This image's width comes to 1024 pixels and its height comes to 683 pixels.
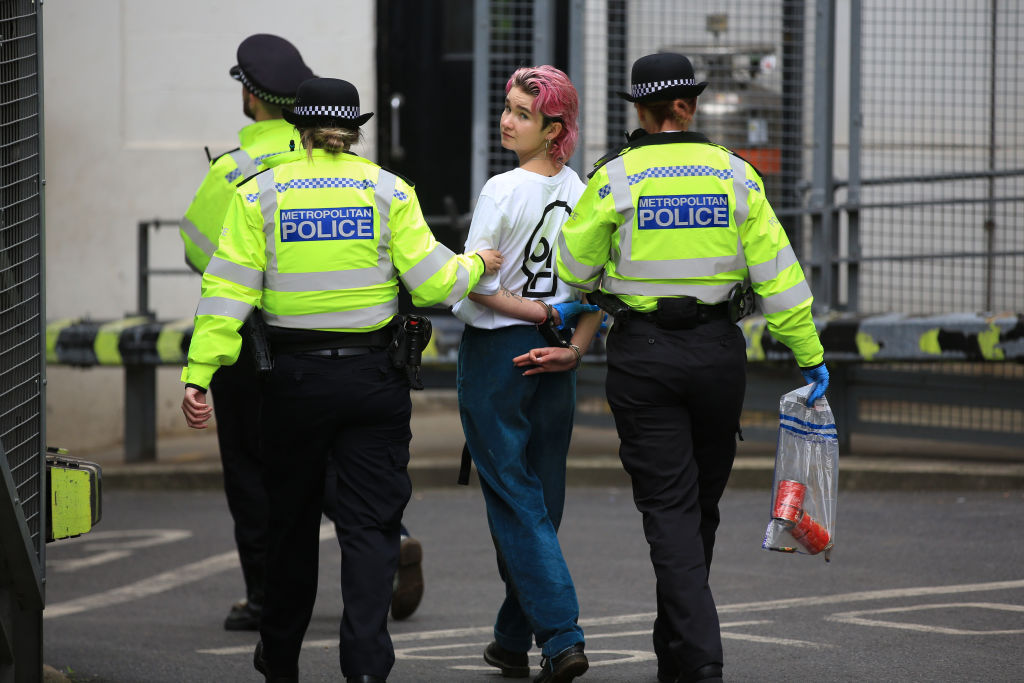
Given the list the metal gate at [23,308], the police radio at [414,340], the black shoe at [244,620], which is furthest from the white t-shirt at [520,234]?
the black shoe at [244,620]

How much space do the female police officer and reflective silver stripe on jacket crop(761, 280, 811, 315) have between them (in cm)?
89

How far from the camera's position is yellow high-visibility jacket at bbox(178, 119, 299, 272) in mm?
5488

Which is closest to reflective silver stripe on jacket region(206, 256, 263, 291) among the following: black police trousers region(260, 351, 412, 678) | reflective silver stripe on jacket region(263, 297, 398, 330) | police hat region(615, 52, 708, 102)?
reflective silver stripe on jacket region(263, 297, 398, 330)

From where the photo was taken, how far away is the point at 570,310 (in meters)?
4.61

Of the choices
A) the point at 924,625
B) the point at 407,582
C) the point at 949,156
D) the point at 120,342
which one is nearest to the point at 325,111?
the point at 407,582

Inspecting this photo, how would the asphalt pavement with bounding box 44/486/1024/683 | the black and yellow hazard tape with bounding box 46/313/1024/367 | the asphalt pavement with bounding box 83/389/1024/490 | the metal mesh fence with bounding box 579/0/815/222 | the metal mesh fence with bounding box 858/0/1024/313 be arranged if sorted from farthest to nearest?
the metal mesh fence with bounding box 579/0/815/222
the metal mesh fence with bounding box 858/0/1024/313
the asphalt pavement with bounding box 83/389/1024/490
the black and yellow hazard tape with bounding box 46/313/1024/367
the asphalt pavement with bounding box 44/486/1024/683

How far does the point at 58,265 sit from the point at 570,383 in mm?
7816

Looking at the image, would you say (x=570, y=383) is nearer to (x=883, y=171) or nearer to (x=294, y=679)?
(x=294, y=679)

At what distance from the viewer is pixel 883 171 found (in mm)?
9711

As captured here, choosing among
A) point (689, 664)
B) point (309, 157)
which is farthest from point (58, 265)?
point (689, 664)

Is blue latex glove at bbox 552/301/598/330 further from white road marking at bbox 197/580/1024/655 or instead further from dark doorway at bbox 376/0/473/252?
dark doorway at bbox 376/0/473/252

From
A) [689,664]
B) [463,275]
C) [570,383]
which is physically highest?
[463,275]

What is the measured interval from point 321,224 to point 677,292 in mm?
1091

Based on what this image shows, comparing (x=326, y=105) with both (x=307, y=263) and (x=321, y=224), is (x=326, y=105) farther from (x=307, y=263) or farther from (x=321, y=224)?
(x=307, y=263)
